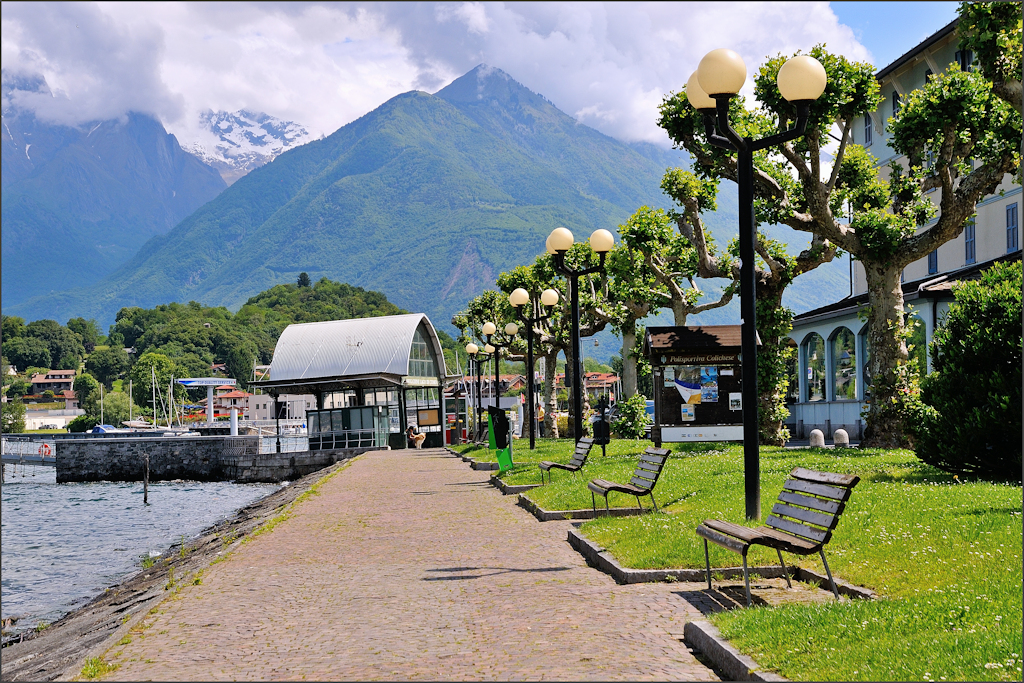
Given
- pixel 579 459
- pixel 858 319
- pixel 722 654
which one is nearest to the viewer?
pixel 722 654

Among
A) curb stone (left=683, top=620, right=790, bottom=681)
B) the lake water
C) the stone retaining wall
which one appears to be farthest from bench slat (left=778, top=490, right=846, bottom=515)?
the stone retaining wall

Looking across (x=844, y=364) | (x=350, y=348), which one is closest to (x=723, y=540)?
(x=844, y=364)

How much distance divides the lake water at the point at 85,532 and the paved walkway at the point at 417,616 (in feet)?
10.6

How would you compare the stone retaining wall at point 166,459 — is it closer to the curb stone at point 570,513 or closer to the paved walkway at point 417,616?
the curb stone at point 570,513

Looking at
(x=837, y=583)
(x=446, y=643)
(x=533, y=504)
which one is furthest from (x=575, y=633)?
(x=533, y=504)

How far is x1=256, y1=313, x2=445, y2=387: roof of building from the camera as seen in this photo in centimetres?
6125

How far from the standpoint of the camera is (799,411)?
3888 cm

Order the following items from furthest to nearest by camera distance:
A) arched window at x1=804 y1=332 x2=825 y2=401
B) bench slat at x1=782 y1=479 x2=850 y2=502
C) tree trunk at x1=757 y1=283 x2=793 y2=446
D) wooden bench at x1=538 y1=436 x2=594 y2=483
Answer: arched window at x1=804 y1=332 x2=825 y2=401
tree trunk at x1=757 y1=283 x2=793 y2=446
wooden bench at x1=538 y1=436 x2=594 y2=483
bench slat at x1=782 y1=479 x2=850 y2=502

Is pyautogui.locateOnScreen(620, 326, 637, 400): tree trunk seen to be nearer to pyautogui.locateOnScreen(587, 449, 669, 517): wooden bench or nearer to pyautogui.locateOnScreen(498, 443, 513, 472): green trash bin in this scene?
pyautogui.locateOnScreen(498, 443, 513, 472): green trash bin

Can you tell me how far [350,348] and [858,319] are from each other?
1611 inches

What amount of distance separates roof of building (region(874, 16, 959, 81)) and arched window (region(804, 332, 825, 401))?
1114 centimetres

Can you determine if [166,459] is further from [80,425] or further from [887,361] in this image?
[80,425]

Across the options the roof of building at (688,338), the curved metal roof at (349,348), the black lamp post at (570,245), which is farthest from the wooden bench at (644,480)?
the curved metal roof at (349,348)

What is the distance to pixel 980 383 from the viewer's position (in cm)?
1128
